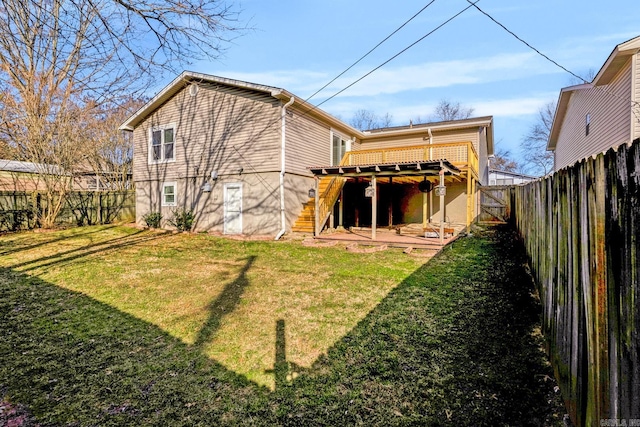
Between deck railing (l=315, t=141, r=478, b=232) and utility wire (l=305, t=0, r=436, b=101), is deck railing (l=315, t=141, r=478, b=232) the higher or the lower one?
the lower one

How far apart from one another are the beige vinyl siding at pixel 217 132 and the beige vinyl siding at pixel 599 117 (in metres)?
9.41

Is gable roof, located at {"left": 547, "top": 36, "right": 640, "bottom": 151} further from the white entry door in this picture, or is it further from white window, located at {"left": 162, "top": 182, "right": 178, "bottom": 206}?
white window, located at {"left": 162, "top": 182, "right": 178, "bottom": 206}

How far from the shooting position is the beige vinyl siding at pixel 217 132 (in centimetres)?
1191

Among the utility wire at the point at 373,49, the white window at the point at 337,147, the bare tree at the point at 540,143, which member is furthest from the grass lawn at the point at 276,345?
the bare tree at the point at 540,143

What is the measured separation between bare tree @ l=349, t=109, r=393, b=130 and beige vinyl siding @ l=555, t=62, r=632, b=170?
104 ft

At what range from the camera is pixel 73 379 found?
3.16 metres

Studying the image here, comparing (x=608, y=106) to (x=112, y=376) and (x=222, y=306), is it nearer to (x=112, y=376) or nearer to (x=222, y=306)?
(x=222, y=306)

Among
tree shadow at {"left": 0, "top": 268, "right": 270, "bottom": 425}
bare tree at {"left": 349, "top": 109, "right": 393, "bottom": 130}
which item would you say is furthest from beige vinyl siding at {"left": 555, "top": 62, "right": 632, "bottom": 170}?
bare tree at {"left": 349, "top": 109, "right": 393, "bottom": 130}

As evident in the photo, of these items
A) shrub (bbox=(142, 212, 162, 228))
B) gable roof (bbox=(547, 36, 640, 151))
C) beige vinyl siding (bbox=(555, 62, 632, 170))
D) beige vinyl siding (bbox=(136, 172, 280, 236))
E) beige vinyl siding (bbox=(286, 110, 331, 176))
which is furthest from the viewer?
shrub (bbox=(142, 212, 162, 228))

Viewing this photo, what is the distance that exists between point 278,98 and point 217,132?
299 cm

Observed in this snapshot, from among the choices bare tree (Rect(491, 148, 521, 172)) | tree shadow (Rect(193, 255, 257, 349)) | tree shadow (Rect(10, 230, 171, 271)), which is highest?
bare tree (Rect(491, 148, 521, 172))

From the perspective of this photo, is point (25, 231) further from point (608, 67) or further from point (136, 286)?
point (608, 67)

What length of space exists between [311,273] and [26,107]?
12971 mm

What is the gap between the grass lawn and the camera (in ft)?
8.77
